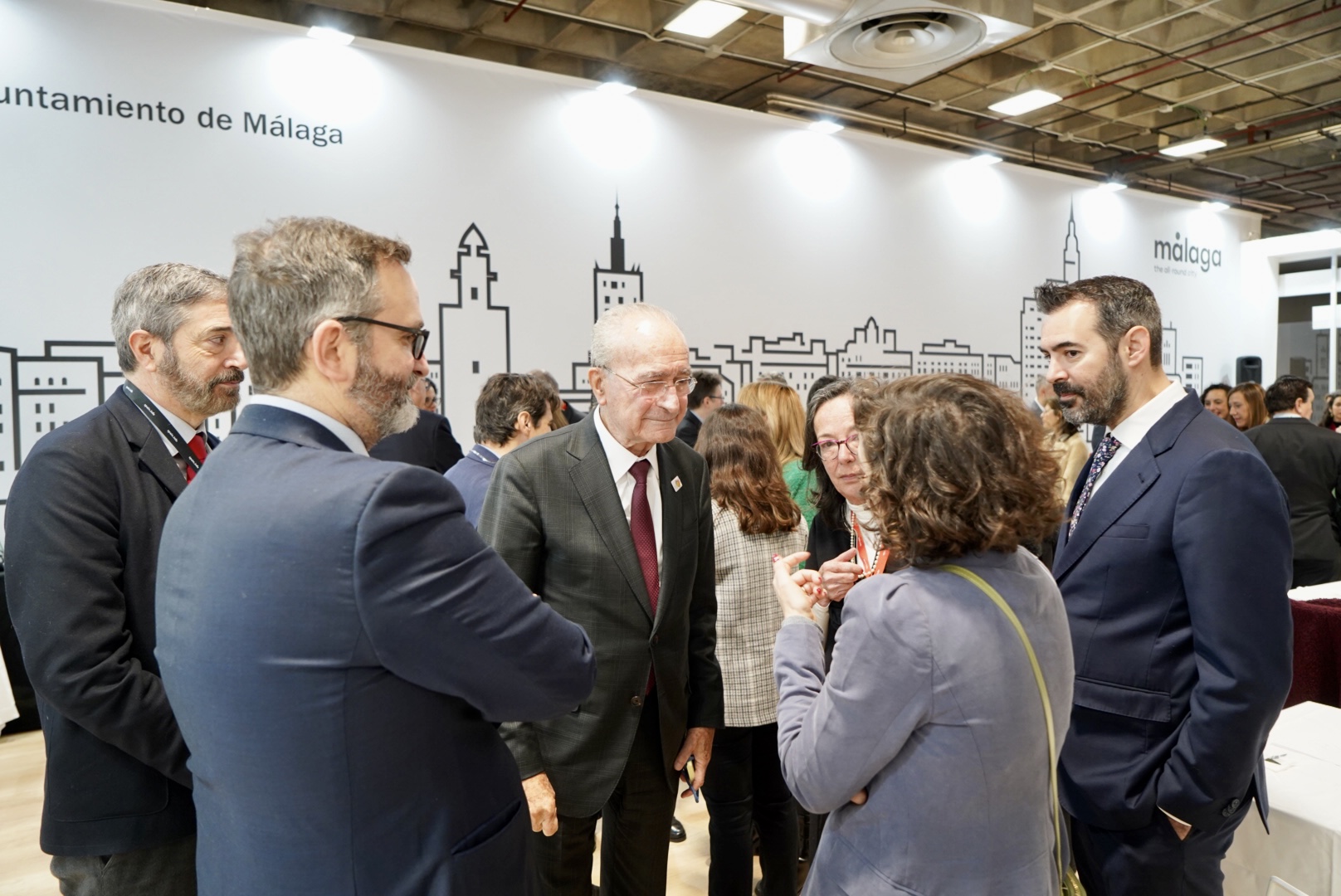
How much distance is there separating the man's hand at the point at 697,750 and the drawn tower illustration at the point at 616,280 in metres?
4.32

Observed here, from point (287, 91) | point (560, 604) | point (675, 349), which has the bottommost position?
point (560, 604)

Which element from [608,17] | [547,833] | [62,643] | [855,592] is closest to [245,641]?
[62,643]

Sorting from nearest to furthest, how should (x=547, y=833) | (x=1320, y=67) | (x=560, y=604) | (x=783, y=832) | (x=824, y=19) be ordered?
(x=547, y=833), (x=560, y=604), (x=783, y=832), (x=824, y=19), (x=1320, y=67)

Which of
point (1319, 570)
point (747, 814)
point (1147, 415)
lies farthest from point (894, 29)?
point (747, 814)

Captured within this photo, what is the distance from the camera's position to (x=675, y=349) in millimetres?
1905

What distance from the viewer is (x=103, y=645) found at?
1347 millimetres

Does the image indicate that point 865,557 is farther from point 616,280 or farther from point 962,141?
point 962,141

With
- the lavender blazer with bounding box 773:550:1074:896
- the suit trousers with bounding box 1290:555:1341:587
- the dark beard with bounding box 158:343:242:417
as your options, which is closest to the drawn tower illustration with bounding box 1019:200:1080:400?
the suit trousers with bounding box 1290:555:1341:587

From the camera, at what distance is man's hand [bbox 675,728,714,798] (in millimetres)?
1960

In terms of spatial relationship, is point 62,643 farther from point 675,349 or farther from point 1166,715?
point 1166,715

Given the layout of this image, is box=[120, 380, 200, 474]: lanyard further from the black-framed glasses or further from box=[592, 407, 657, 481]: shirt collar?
box=[592, 407, 657, 481]: shirt collar

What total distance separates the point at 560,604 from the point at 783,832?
117 cm

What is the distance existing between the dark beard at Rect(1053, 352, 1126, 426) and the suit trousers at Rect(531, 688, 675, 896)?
115 centimetres

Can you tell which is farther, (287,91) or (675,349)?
(287,91)
